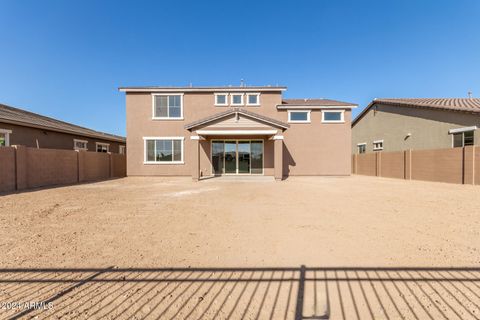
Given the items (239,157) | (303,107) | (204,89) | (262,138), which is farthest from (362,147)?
(204,89)

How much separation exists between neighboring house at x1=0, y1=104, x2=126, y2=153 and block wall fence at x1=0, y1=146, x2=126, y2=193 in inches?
142

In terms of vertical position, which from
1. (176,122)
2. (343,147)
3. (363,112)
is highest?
(363,112)

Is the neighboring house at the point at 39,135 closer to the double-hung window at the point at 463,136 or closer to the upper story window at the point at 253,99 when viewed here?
the upper story window at the point at 253,99

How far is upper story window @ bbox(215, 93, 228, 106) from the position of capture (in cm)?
1675

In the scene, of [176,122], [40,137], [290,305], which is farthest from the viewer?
[176,122]

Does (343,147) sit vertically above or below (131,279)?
above

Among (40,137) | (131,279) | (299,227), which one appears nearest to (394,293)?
(299,227)

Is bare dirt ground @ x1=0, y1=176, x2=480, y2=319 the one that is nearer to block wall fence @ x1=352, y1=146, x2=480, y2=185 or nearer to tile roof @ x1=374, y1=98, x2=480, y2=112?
block wall fence @ x1=352, y1=146, x2=480, y2=185

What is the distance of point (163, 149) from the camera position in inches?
647

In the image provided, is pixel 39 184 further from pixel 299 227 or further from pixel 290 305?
pixel 290 305

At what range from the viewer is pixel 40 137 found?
1497 centimetres

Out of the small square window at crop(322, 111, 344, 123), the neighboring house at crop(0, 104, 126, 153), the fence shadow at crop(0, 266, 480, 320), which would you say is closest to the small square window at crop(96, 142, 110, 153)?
the neighboring house at crop(0, 104, 126, 153)

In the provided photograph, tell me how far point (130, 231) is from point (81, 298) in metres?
2.28

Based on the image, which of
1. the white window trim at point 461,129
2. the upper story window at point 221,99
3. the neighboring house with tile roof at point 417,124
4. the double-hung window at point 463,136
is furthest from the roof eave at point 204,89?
the double-hung window at point 463,136
